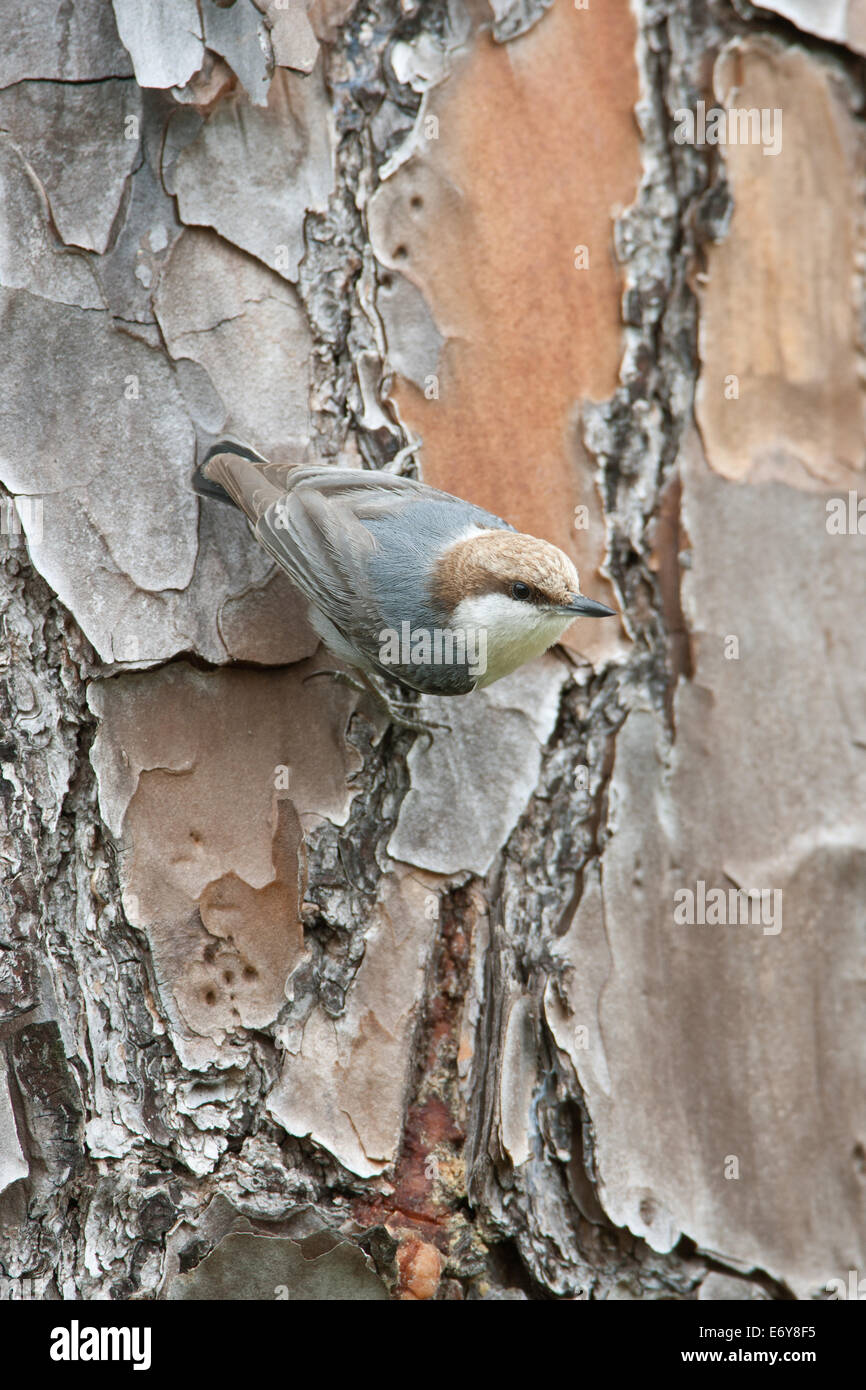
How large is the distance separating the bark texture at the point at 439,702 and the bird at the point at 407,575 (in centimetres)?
7

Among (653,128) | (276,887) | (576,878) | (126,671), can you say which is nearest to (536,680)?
(576,878)

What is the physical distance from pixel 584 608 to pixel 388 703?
44cm

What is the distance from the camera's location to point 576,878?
2176mm

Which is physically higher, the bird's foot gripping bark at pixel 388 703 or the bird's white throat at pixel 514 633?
the bird's white throat at pixel 514 633

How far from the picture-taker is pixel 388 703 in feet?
7.25

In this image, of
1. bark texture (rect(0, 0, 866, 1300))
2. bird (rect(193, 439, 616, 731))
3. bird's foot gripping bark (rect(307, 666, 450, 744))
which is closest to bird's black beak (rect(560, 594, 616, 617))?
bird (rect(193, 439, 616, 731))

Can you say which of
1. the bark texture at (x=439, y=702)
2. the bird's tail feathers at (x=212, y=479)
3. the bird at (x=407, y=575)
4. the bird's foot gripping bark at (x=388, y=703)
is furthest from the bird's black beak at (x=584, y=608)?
the bird's tail feathers at (x=212, y=479)

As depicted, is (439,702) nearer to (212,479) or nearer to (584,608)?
(584,608)

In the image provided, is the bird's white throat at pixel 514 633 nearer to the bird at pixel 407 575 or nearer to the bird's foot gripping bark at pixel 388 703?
the bird at pixel 407 575

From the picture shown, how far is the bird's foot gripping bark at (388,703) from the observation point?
221 cm

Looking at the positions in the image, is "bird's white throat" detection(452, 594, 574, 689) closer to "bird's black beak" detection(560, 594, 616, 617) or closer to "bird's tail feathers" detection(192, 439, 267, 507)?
"bird's black beak" detection(560, 594, 616, 617)

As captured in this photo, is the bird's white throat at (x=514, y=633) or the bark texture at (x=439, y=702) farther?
A: the bird's white throat at (x=514, y=633)

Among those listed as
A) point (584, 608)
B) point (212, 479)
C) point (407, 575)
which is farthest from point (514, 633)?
point (212, 479)

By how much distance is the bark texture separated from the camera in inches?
78.3
